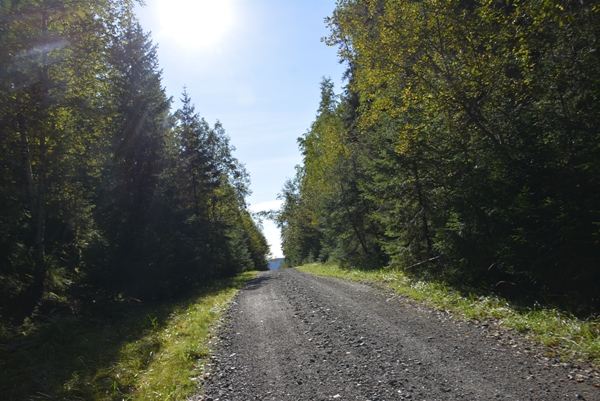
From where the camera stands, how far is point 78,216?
19.2 meters

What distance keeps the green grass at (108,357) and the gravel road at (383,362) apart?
0.65m

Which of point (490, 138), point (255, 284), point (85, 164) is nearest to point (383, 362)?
point (490, 138)

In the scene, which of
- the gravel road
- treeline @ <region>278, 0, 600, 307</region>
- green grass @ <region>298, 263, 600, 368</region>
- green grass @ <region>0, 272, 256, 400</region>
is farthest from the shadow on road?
green grass @ <region>298, 263, 600, 368</region>

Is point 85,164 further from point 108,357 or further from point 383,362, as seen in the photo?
point 383,362

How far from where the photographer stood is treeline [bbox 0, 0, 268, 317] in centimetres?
1114

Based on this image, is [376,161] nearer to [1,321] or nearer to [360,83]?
[360,83]

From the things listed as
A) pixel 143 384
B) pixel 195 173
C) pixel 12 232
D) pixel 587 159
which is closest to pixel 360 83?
pixel 587 159

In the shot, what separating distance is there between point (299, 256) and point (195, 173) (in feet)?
101

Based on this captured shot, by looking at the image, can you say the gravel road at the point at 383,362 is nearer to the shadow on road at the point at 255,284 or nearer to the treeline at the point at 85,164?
the treeline at the point at 85,164

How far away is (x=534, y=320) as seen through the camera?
7523mm

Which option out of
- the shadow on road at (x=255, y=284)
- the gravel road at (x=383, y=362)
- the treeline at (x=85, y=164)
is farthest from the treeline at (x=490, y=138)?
the treeline at (x=85, y=164)

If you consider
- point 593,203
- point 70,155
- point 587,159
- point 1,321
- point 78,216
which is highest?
point 70,155

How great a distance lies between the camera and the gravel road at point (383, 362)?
4887 mm

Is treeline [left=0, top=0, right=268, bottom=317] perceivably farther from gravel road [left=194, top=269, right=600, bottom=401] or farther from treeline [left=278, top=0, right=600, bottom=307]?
treeline [left=278, top=0, right=600, bottom=307]
